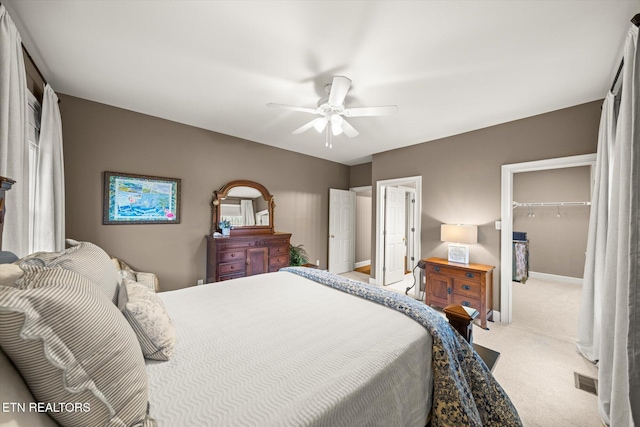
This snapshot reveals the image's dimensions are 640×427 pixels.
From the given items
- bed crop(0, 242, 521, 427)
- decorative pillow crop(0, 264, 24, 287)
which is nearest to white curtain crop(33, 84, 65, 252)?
bed crop(0, 242, 521, 427)

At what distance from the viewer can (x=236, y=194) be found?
4059 millimetres

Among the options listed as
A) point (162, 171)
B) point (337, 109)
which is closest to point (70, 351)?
point (337, 109)

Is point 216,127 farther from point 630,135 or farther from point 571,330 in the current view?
point 571,330

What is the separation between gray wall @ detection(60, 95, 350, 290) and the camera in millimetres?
2826

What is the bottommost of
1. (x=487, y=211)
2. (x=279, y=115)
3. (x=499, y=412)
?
(x=499, y=412)

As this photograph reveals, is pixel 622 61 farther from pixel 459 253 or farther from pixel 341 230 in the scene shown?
pixel 341 230

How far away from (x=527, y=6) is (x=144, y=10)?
238 centimetres

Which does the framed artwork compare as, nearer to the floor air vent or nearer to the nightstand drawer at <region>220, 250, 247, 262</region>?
the nightstand drawer at <region>220, 250, 247, 262</region>

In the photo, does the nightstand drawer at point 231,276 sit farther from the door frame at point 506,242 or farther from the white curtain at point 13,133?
the door frame at point 506,242

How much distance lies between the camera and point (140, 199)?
3.21 metres

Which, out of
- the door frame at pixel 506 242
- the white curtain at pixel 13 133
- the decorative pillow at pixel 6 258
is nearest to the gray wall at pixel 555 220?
the door frame at pixel 506 242

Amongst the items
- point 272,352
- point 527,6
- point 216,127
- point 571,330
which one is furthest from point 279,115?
point 571,330

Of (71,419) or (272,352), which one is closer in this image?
(71,419)

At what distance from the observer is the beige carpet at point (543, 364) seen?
1.77 meters
